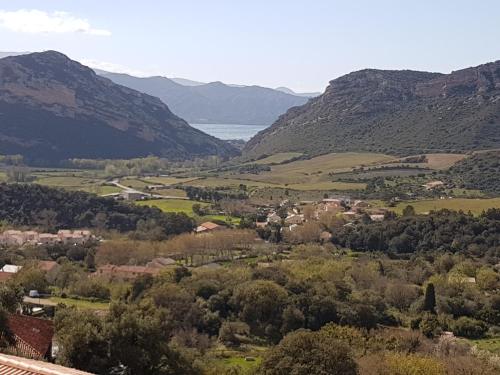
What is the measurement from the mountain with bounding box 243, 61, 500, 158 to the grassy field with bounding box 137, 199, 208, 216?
57.7 metres

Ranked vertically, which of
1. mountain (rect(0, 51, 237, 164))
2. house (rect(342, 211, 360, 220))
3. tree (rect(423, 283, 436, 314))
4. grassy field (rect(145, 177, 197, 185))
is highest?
mountain (rect(0, 51, 237, 164))

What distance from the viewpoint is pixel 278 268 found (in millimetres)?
50031

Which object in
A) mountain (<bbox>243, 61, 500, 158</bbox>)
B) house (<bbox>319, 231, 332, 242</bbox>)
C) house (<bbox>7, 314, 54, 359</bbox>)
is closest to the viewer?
house (<bbox>7, 314, 54, 359</bbox>)

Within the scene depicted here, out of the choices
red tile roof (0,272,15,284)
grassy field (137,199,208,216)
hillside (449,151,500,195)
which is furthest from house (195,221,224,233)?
hillside (449,151,500,195)

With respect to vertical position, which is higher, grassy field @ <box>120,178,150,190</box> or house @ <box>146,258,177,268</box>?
grassy field @ <box>120,178,150,190</box>

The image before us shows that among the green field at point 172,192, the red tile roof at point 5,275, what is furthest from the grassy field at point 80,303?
the green field at point 172,192

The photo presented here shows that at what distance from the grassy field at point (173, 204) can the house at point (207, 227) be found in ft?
32.3

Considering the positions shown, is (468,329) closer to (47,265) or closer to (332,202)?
(47,265)

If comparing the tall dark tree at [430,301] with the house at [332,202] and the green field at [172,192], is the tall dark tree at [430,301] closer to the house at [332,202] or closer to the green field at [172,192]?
the house at [332,202]

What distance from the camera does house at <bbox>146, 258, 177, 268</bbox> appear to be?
52594 mm

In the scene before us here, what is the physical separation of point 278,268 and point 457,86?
406ft

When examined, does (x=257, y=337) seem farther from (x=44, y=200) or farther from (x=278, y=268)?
(x=44, y=200)

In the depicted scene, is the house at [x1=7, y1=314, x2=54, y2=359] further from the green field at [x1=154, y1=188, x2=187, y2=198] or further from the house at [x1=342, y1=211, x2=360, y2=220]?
the green field at [x1=154, y1=188, x2=187, y2=198]

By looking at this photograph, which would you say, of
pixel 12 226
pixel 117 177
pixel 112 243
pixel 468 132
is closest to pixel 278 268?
pixel 112 243
